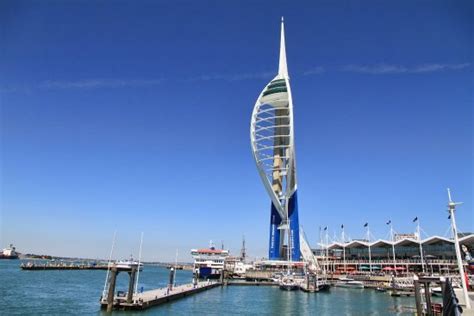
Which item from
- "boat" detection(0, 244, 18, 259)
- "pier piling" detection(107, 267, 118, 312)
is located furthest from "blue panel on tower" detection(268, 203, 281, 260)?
"boat" detection(0, 244, 18, 259)

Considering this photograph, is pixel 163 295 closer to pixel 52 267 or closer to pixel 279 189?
pixel 279 189

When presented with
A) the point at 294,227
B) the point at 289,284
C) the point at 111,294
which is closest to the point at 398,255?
the point at 294,227

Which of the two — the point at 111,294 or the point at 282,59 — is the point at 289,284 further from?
the point at 282,59

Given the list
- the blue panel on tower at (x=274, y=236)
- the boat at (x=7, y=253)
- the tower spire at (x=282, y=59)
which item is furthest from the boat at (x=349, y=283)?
the boat at (x=7, y=253)

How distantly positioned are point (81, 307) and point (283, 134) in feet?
186

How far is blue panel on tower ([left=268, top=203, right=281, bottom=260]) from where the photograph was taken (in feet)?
273

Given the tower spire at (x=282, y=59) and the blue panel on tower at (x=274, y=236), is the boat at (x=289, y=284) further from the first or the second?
the tower spire at (x=282, y=59)

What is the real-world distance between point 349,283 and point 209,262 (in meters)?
33.1

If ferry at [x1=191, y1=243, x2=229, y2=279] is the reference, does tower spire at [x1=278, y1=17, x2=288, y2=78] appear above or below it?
above

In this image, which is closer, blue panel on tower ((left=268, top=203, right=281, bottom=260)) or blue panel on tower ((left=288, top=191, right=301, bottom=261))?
blue panel on tower ((left=288, top=191, right=301, bottom=261))

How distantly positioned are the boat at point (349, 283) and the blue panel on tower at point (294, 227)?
10577mm

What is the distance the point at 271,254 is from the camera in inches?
3282

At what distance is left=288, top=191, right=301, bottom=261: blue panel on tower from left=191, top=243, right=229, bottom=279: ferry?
16.3 meters

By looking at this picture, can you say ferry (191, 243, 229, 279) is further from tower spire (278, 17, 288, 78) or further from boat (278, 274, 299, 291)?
tower spire (278, 17, 288, 78)
